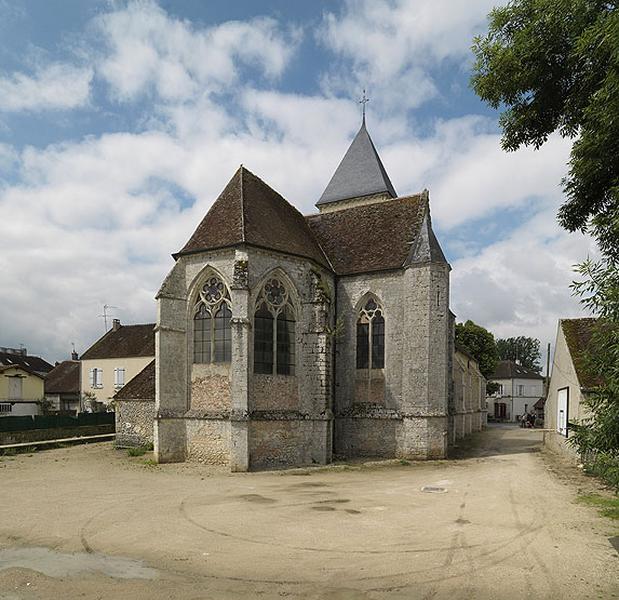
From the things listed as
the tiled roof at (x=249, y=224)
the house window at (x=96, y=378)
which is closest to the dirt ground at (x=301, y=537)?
the tiled roof at (x=249, y=224)

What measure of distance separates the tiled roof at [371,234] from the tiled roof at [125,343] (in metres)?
18.8

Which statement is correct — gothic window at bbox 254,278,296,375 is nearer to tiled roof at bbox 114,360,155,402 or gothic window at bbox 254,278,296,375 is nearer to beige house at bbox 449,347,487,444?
tiled roof at bbox 114,360,155,402

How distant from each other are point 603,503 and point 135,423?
1671cm

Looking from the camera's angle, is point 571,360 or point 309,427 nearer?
point 309,427

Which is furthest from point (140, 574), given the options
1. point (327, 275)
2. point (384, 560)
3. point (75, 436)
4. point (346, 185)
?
point (346, 185)

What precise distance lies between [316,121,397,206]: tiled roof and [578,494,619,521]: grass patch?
2095 cm

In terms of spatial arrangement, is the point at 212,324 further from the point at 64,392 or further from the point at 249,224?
the point at 64,392

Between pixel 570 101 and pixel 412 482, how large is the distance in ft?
32.4

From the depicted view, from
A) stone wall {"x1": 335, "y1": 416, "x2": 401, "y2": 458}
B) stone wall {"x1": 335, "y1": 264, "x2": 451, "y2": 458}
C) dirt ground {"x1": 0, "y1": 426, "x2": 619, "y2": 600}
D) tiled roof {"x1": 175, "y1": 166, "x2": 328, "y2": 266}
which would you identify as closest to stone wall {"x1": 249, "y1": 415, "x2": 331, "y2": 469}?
dirt ground {"x1": 0, "y1": 426, "x2": 619, "y2": 600}

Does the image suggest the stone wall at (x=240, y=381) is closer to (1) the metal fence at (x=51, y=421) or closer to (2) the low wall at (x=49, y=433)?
(2) the low wall at (x=49, y=433)

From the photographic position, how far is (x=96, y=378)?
37000mm

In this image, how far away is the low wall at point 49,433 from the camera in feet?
76.0

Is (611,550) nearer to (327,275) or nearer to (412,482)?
(412,482)

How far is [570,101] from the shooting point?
8.44m
